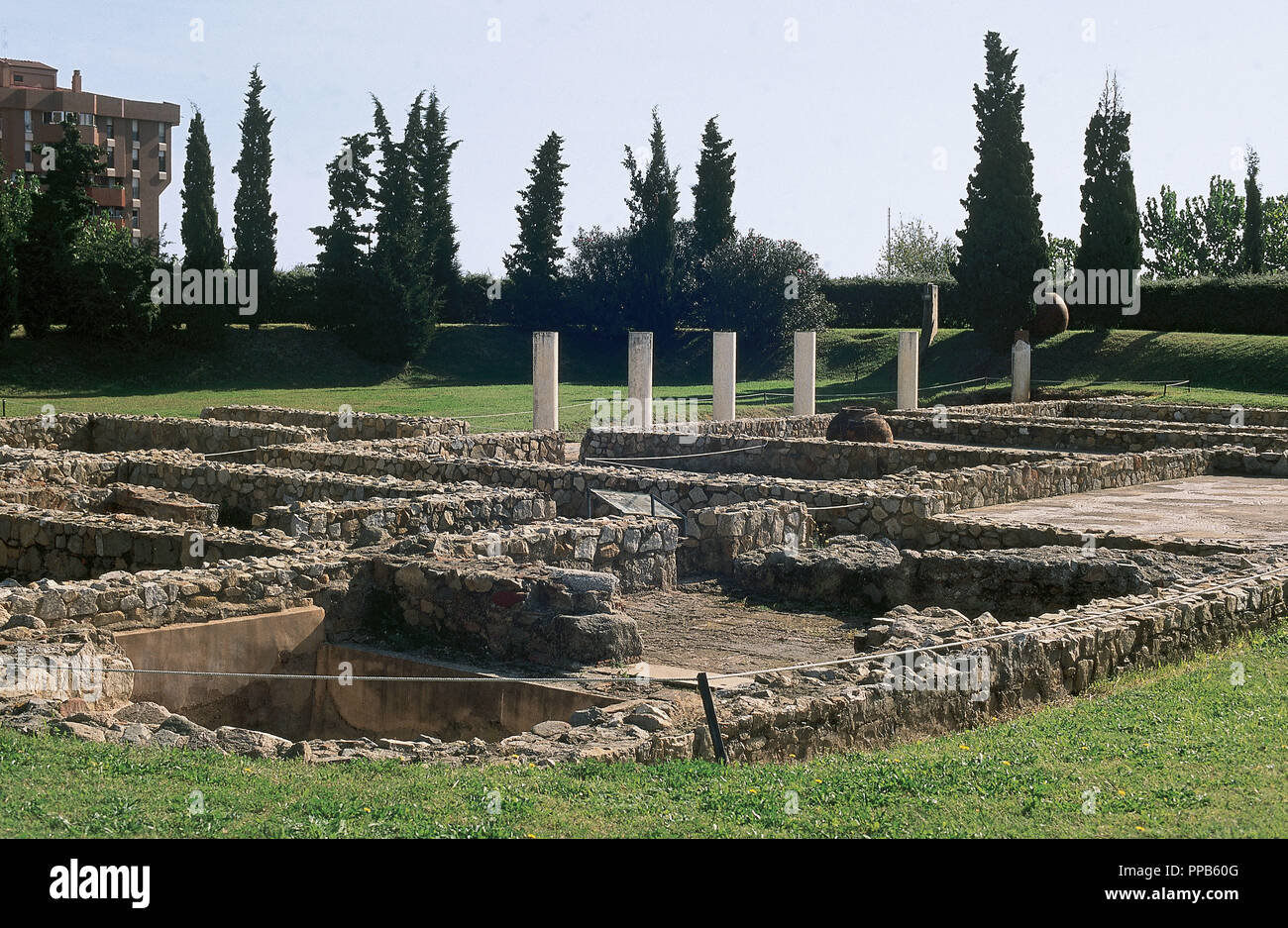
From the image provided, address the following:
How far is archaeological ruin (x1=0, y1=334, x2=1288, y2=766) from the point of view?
7.61 m

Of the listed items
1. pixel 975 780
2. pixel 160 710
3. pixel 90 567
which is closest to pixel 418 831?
pixel 975 780

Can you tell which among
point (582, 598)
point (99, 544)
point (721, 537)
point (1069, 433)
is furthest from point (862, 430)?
point (582, 598)

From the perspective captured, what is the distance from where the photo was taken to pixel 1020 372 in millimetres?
33656

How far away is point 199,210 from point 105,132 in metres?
34.9

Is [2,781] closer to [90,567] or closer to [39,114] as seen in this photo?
[90,567]

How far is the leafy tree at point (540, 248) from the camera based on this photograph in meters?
48.4

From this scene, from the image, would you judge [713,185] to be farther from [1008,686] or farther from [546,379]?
[1008,686]

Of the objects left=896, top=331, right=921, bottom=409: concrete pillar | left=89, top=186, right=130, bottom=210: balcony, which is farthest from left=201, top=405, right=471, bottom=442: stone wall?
left=89, top=186, right=130, bottom=210: balcony

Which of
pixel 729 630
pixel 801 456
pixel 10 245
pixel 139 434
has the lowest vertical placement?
pixel 729 630

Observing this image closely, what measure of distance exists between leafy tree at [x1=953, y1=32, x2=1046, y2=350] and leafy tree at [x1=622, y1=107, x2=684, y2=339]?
1138 centimetres

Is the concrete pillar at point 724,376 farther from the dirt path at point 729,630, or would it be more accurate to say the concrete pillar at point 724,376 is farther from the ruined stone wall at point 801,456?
the dirt path at point 729,630

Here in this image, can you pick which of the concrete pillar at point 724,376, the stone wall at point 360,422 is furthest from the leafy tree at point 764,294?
the stone wall at point 360,422

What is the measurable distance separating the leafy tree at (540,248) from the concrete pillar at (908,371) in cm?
1946

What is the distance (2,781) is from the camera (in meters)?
5.70
